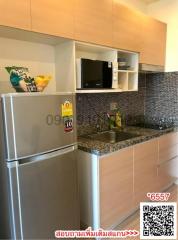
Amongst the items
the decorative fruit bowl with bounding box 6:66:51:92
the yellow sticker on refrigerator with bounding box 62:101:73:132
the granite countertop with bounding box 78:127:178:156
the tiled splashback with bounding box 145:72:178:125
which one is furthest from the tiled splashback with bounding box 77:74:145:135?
the decorative fruit bowl with bounding box 6:66:51:92

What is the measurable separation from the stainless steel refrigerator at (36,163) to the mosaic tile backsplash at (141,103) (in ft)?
2.65

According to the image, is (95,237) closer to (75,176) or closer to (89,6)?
(75,176)

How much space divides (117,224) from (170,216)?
0.60m

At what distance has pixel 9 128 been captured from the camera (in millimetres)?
1203

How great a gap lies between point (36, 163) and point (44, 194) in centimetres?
24

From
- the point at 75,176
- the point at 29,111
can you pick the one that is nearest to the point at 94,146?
the point at 75,176

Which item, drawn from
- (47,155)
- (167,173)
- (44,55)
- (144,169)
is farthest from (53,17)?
(167,173)

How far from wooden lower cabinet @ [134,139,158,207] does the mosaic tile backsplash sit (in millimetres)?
597

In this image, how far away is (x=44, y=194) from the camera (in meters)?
1.41

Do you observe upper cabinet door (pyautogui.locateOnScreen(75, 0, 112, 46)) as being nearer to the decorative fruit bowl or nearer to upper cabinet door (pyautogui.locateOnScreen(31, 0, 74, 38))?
upper cabinet door (pyautogui.locateOnScreen(31, 0, 74, 38))

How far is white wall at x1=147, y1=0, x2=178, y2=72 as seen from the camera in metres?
2.68

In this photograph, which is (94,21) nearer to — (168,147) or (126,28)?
(126,28)

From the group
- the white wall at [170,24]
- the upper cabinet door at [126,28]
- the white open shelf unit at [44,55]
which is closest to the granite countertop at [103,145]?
the white open shelf unit at [44,55]

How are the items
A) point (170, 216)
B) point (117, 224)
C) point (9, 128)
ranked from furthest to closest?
point (170, 216) → point (117, 224) → point (9, 128)
